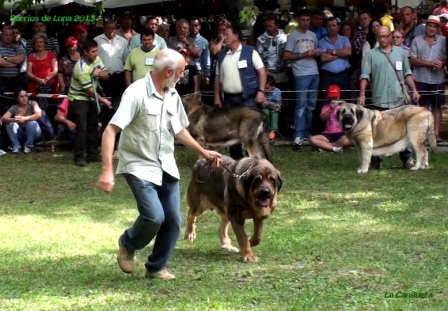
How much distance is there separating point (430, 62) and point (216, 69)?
358cm

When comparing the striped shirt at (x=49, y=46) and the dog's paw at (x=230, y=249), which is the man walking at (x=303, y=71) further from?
the dog's paw at (x=230, y=249)

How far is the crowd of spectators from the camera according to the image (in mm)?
15430

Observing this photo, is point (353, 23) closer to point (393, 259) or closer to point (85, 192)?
point (85, 192)

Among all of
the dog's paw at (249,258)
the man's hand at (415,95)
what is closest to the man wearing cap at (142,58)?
the man's hand at (415,95)

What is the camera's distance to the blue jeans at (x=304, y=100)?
1648 centimetres

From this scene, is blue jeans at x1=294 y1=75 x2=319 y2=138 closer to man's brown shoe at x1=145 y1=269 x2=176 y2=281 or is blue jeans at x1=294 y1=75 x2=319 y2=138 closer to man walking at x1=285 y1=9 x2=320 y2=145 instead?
man walking at x1=285 y1=9 x2=320 y2=145

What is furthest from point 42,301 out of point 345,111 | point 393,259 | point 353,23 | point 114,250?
point 353,23

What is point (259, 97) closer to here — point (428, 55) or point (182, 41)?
point (182, 41)

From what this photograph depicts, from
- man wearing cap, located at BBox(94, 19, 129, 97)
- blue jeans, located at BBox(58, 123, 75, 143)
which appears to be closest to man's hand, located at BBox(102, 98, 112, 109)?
man wearing cap, located at BBox(94, 19, 129, 97)

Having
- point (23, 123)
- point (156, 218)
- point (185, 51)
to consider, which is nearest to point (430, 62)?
point (185, 51)

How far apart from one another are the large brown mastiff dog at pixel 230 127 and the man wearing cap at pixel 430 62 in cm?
328

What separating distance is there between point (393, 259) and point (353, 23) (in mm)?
9748

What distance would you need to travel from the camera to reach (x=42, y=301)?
723cm

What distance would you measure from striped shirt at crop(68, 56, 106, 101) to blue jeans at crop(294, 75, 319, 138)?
3348 mm
